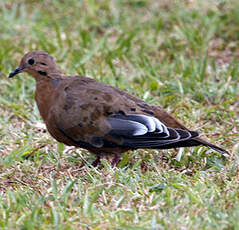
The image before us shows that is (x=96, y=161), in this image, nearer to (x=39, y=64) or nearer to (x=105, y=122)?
(x=105, y=122)

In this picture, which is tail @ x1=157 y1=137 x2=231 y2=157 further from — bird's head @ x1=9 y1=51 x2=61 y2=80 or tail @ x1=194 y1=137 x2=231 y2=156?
bird's head @ x1=9 y1=51 x2=61 y2=80

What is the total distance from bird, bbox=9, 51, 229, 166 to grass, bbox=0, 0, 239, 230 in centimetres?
20

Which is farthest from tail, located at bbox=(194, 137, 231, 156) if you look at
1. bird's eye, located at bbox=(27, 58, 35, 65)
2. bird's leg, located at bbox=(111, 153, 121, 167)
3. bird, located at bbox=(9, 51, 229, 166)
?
bird's eye, located at bbox=(27, 58, 35, 65)

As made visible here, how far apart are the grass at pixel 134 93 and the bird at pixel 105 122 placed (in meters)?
0.20

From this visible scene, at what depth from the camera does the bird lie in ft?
14.2

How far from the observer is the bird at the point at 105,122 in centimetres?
432

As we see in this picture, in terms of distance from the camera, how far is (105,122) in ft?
14.4

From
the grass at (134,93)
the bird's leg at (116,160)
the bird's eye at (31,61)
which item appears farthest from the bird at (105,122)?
the bird's eye at (31,61)

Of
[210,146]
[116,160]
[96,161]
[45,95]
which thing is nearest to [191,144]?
[210,146]

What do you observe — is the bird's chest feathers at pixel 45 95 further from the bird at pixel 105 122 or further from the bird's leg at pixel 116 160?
the bird's leg at pixel 116 160

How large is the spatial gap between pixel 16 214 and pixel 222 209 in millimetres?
1333

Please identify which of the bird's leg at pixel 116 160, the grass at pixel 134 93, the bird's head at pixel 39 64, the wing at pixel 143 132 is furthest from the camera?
the bird's head at pixel 39 64

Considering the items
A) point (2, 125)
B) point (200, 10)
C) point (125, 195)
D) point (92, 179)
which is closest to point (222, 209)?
point (125, 195)

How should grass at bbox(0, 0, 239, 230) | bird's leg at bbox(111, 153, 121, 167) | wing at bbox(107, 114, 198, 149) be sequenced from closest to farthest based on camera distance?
grass at bbox(0, 0, 239, 230) → wing at bbox(107, 114, 198, 149) → bird's leg at bbox(111, 153, 121, 167)
